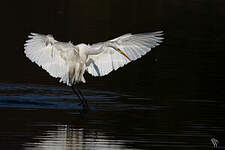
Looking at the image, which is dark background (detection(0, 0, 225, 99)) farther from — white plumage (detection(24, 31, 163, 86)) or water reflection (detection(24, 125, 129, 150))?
water reflection (detection(24, 125, 129, 150))

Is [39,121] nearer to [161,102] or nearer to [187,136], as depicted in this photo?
[187,136]

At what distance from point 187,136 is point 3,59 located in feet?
36.5

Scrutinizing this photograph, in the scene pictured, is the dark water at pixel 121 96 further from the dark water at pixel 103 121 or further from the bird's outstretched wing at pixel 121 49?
the bird's outstretched wing at pixel 121 49

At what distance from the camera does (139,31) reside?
108 ft

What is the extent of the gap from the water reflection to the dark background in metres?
5.29

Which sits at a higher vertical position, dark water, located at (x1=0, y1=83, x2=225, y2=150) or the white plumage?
the white plumage

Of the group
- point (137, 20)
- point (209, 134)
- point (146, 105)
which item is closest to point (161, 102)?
point (146, 105)

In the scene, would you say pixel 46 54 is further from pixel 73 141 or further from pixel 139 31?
pixel 139 31

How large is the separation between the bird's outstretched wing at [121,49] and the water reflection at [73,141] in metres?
2.90

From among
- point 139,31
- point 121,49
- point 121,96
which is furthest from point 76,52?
point 139,31

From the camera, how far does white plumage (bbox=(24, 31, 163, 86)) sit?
1582 cm

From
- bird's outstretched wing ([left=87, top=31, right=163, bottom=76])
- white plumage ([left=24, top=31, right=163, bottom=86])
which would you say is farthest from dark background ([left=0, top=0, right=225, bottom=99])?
white plumage ([left=24, top=31, right=163, bottom=86])

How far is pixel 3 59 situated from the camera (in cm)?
2333

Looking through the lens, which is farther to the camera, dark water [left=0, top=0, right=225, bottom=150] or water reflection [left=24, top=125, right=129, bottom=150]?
dark water [left=0, top=0, right=225, bottom=150]
